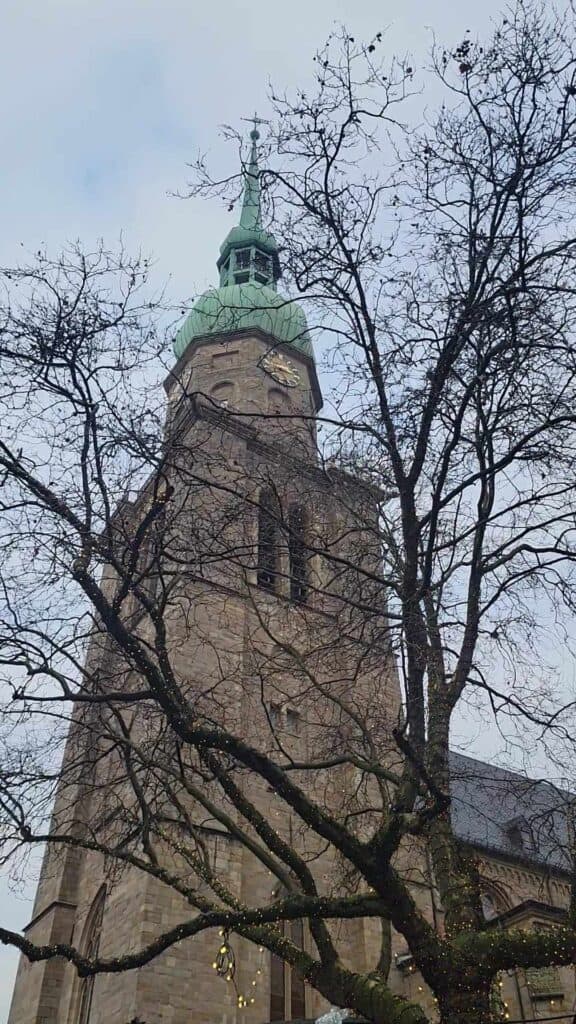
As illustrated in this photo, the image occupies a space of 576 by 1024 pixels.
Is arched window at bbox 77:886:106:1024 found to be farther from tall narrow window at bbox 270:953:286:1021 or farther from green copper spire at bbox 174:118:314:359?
green copper spire at bbox 174:118:314:359

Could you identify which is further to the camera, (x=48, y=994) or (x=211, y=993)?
(x=48, y=994)

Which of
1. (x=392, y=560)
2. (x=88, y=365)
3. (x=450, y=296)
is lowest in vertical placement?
(x=392, y=560)

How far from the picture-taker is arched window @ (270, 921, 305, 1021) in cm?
1472

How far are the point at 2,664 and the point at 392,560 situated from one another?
4.18 m

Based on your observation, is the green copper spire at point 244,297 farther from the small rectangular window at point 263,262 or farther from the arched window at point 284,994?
the arched window at point 284,994

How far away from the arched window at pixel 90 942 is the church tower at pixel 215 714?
40 mm

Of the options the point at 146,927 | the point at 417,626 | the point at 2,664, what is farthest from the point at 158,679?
the point at 146,927

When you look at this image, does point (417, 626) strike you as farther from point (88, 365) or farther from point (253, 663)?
point (253, 663)

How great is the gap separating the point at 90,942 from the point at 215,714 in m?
5.16

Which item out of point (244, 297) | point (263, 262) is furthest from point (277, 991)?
point (244, 297)

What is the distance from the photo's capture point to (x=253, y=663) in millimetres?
18672

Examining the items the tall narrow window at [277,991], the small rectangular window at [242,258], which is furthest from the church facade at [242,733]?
the small rectangular window at [242,258]

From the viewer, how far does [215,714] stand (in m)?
16.3

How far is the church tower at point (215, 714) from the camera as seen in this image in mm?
9359
